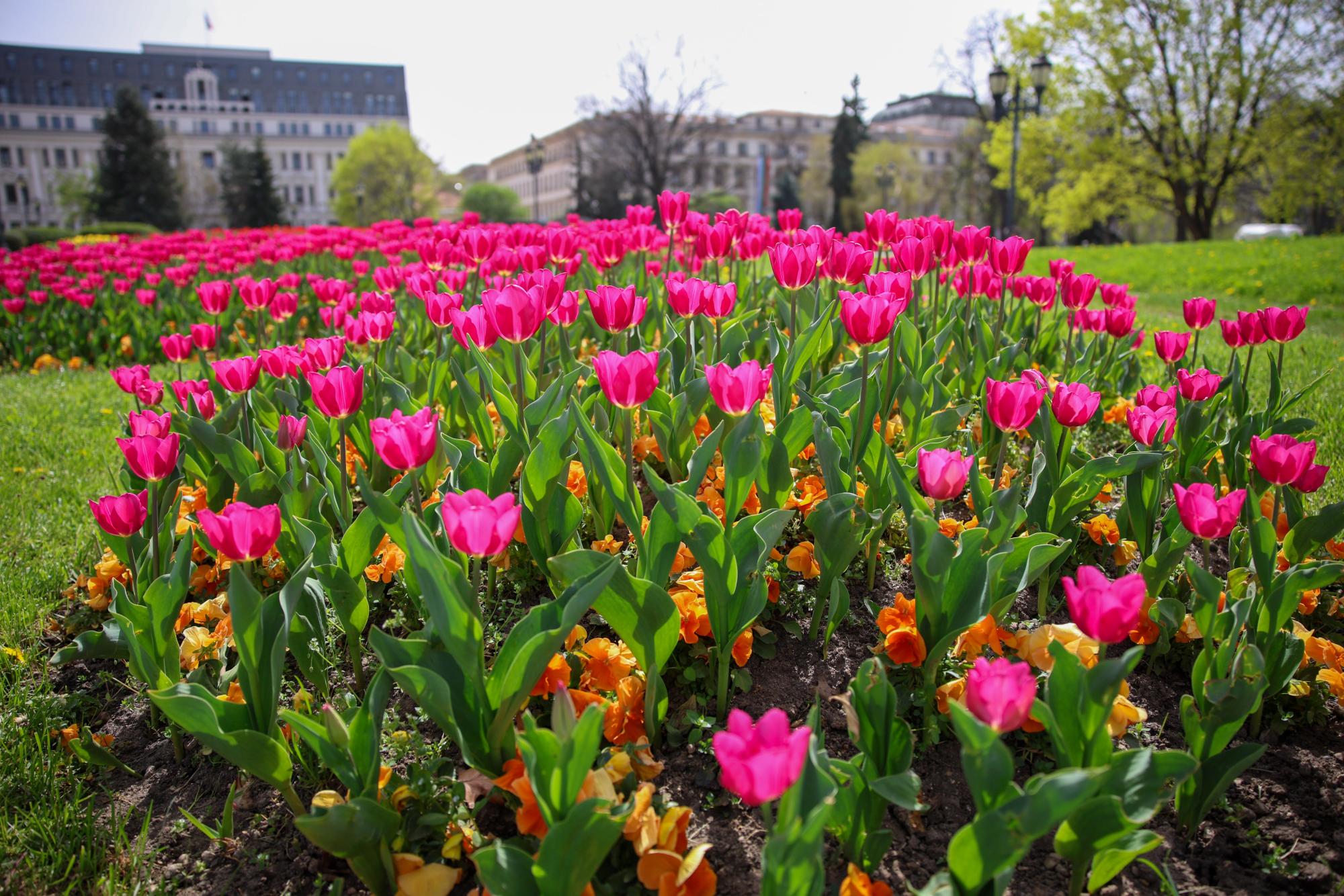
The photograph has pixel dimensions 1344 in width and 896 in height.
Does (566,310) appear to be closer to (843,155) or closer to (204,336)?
(204,336)

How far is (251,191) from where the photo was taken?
51719 mm

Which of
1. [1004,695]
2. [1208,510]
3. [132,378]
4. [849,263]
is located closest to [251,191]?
[132,378]

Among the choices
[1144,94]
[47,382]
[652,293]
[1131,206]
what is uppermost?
[1144,94]

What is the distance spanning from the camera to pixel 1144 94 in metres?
23.8

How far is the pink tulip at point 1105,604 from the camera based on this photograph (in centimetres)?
117

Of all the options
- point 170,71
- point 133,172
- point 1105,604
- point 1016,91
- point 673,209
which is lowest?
point 1105,604

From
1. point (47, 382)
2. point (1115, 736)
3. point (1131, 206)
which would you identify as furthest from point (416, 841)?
point (1131, 206)

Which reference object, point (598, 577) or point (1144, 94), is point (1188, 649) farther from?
point (1144, 94)

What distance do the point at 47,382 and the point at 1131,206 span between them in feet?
92.2

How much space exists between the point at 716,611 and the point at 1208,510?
2.94ft

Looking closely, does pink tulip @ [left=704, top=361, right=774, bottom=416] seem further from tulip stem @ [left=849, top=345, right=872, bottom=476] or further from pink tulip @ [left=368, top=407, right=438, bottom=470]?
pink tulip @ [left=368, top=407, right=438, bottom=470]

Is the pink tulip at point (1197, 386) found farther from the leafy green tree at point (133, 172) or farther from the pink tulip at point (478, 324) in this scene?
the leafy green tree at point (133, 172)

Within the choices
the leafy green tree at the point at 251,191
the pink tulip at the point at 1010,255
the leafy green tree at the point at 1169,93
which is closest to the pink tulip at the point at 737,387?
the pink tulip at the point at 1010,255

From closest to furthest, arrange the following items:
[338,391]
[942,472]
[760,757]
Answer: [760,757], [942,472], [338,391]
